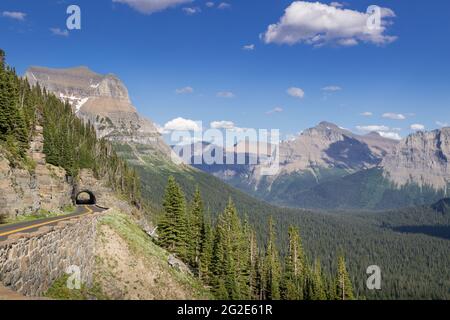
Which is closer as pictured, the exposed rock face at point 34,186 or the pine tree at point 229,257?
the exposed rock face at point 34,186

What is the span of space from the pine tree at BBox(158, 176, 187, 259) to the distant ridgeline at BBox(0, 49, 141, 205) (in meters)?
23.6

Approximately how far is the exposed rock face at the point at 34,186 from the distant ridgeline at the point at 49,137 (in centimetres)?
172

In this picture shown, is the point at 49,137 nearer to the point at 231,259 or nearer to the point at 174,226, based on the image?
the point at 174,226

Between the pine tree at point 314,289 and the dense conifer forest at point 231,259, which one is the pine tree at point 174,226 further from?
the pine tree at point 314,289

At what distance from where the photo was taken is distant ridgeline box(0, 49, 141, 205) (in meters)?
57.2

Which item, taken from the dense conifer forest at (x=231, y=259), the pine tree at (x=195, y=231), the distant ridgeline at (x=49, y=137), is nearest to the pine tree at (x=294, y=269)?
the dense conifer forest at (x=231, y=259)

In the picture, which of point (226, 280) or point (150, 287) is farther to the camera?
point (226, 280)

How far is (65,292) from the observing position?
2669 cm

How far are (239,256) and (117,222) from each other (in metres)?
35.1

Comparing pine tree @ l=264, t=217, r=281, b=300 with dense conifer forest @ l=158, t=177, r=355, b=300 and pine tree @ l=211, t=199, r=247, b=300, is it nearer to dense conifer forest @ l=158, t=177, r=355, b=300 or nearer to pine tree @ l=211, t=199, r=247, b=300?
dense conifer forest @ l=158, t=177, r=355, b=300

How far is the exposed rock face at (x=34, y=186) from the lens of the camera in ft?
158
